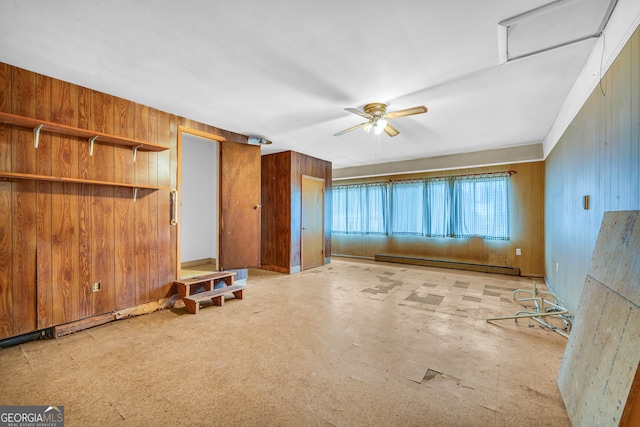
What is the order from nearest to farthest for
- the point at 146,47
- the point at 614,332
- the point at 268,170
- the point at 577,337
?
the point at 614,332
the point at 577,337
the point at 146,47
the point at 268,170

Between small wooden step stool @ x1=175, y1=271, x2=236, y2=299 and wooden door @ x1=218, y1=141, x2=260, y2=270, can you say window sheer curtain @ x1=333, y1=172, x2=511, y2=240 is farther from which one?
small wooden step stool @ x1=175, y1=271, x2=236, y2=299

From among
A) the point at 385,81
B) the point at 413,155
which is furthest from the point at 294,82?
the point at 413,155

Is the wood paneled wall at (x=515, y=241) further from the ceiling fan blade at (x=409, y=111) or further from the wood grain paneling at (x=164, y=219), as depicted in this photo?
the wood grain paneling at (x=164, y=219)

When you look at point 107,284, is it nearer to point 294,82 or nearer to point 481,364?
point 294,82

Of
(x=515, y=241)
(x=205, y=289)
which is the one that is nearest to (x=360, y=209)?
Answer: (x=515, y=241)

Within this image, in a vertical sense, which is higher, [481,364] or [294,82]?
[294,82]

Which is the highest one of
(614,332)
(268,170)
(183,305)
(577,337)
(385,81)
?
(385,81)

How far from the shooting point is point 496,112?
348cm

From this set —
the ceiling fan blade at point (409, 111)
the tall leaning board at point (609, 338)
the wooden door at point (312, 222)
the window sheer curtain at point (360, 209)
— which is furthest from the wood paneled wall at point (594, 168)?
the wooden door at point (312, 222)

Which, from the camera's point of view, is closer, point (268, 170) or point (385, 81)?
point (385, 81)

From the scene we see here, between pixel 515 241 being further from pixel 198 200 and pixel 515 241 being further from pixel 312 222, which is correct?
pixel 198 200

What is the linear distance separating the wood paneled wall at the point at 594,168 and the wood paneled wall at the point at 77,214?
4300mm

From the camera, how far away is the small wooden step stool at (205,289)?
130 inches

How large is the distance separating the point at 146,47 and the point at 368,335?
3.21 meters
